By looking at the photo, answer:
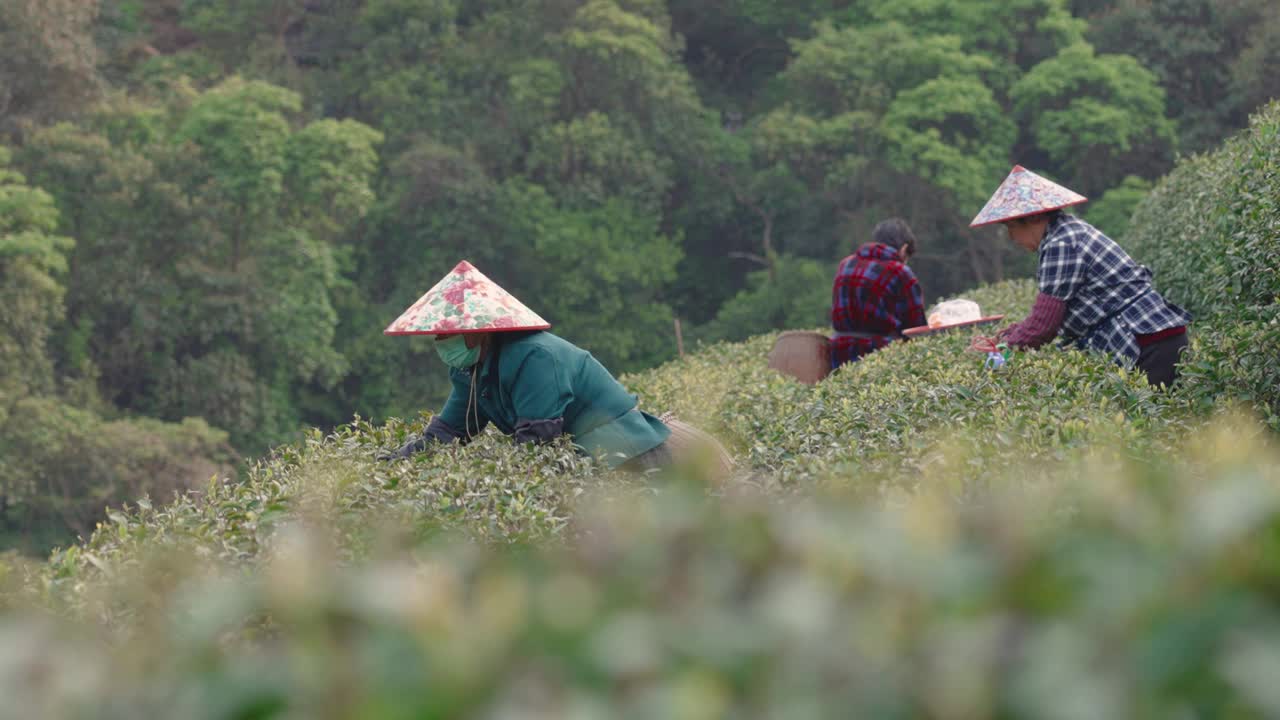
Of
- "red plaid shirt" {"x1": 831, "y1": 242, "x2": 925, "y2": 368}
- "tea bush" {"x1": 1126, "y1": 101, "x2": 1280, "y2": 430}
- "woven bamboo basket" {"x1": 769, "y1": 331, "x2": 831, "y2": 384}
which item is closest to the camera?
"tea bush" {"x1": 1126, "y1": 101, "x2": 1280, "y2": 430}

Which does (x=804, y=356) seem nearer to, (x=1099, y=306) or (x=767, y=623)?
(x=1099, y=306)

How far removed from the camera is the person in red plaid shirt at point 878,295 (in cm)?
800

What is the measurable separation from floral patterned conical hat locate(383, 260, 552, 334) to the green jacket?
104 mm

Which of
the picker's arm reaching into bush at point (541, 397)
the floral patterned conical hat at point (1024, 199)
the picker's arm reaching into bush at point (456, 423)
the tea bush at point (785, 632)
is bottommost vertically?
the picker's arm reaching into bush at point (456, 423)

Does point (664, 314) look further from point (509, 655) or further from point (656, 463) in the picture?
point (509, 655)

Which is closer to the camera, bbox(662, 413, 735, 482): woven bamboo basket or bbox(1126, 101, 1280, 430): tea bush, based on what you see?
bbox(662, 413, 735, 482): woven bamboo basket

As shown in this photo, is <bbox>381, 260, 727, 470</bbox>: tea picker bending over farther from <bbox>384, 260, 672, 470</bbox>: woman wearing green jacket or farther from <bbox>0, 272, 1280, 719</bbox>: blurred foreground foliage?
<bbox>0, 272, 1280, 719</bbox>: blurred foreground foliage

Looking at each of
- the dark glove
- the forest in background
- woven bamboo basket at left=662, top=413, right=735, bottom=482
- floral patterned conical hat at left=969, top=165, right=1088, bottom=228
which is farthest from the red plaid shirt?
the forest in background

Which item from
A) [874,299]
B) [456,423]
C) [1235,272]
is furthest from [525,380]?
[874,299]

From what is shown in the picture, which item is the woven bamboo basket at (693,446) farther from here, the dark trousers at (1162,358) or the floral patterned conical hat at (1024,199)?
the dark trousers at (1162,358)

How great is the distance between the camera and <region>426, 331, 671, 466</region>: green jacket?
16.2 feet

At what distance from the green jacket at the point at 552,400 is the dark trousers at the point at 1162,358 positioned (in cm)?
234

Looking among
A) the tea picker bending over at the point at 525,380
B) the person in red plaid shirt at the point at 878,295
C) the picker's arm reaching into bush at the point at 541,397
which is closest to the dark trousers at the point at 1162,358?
the person in red plaid shirt at the point at 878,295

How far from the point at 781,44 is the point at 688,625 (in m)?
34.4
